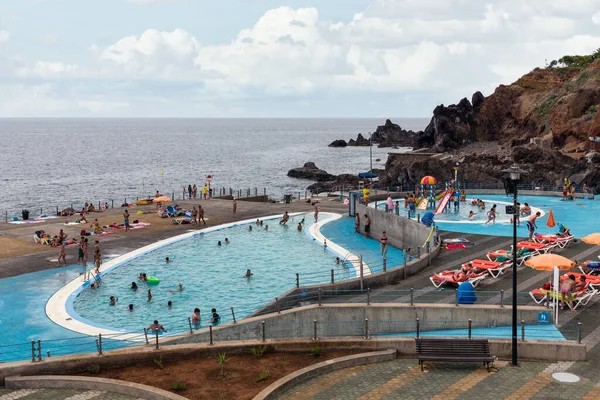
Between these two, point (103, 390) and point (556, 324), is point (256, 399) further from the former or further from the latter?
point (556, 324)

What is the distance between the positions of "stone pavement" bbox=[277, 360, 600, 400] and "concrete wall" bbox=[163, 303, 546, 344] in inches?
106

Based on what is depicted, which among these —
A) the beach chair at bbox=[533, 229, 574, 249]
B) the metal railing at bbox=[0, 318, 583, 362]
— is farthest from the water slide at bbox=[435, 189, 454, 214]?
the metal railing at bbox=[0, 318, 583, 362]

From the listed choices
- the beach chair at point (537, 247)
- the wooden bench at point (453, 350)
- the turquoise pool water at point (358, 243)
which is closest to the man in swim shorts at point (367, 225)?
the turquoise pool water at point (358, 243)

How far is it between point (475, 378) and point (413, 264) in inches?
403

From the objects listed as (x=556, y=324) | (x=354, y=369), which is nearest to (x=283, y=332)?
(x=354, y=369)

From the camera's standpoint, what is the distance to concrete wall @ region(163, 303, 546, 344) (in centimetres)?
1972

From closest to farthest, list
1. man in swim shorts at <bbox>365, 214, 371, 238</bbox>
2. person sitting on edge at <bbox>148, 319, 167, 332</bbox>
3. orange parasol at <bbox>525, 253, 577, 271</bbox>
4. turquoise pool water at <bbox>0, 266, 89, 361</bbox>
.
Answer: orange parasol at <bbox>525, 253, 577, 271</bbox> < person sitting on edge at <bbox>148, 319, 167, 332</bbox> < turquoise pool water at <bbox>0, 266, 89, 361</bbox> < man in swim shorts at <bbox>365, 214, 371, 238</bbox>

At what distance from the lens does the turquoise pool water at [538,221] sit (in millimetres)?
35469

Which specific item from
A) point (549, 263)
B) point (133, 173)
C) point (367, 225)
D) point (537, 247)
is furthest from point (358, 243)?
point (133, 173)

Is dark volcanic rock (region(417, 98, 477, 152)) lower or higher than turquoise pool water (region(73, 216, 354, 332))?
higher

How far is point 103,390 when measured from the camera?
629 inches

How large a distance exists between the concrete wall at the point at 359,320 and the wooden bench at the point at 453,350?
267 centimetres

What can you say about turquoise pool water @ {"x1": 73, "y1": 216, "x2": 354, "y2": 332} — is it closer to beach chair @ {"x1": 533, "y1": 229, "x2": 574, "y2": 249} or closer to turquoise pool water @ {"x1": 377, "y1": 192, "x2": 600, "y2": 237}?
turquoise pool water @ {"x1": 377, "y1": 192, "x2": 600, "y2": 237}

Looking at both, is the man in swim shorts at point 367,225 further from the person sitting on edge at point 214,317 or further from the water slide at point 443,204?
the person sitting on edge at point 214,317
